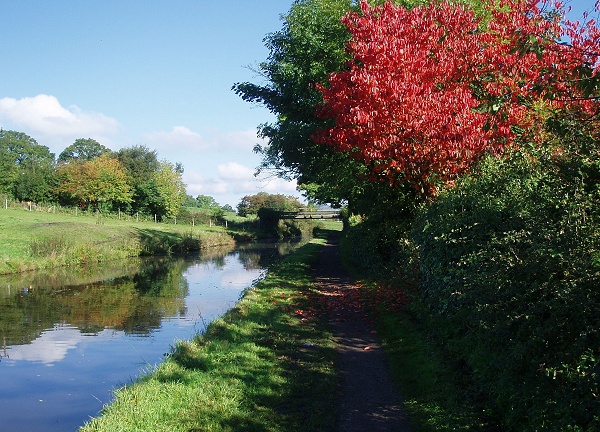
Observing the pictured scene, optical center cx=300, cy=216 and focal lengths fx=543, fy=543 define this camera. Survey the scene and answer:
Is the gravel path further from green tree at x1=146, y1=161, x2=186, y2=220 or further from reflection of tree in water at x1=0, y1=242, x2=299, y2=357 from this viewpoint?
green tree at x1=146, y1=161, x2=186, y2=220

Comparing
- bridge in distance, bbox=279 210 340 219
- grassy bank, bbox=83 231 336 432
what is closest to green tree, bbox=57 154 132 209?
bridge in distance, bbox=279 210 340 219

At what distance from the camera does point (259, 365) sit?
8742 millimetres

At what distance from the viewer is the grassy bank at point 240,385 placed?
6.58 metres

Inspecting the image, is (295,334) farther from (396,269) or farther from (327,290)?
(327,290)

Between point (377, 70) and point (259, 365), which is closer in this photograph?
point (259, 365)

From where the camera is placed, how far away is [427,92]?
39.7 feet

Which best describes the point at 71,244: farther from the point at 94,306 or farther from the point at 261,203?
the point at 261,203

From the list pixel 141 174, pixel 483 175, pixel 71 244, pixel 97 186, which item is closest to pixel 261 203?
pixel 141 174

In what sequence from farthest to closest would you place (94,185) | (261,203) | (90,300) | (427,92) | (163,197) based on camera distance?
(261,203)
(163,197)
(94,185)
(90,300)
(427,92)

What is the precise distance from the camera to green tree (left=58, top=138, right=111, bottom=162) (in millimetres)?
106175

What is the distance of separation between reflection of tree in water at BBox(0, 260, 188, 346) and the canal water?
3 centimetres

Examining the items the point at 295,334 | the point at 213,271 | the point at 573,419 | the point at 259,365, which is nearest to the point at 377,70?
the point at 295,334

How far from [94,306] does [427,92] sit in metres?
12.8

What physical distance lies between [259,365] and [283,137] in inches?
536
